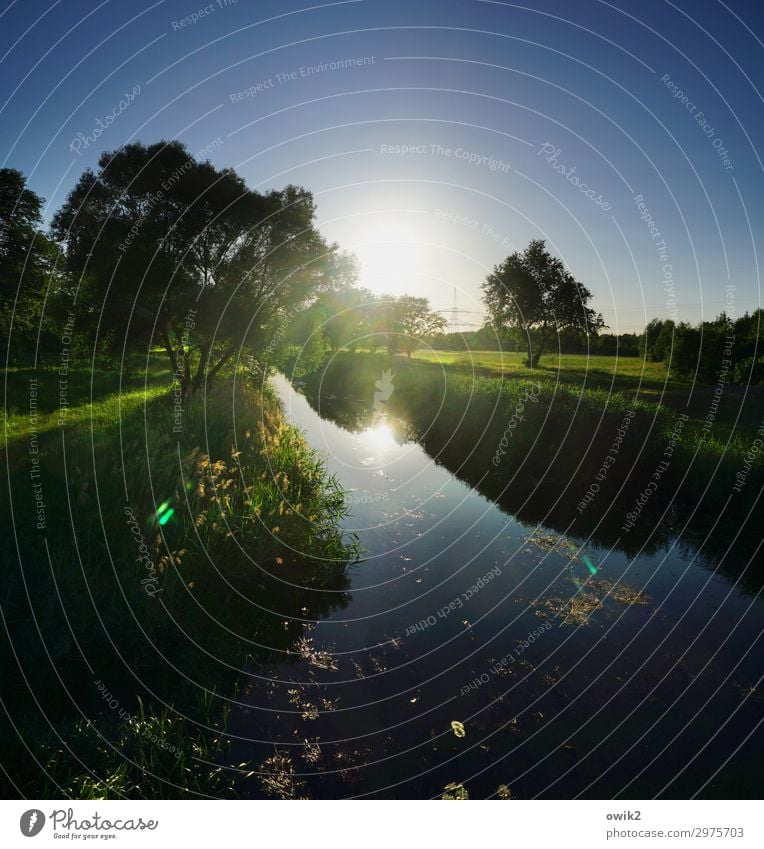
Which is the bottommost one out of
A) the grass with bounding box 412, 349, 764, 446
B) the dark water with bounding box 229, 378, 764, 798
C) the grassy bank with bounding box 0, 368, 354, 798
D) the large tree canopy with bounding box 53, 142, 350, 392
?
the dark water with bounding box 229, 378, 764, 798

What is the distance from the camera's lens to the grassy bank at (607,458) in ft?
45.6

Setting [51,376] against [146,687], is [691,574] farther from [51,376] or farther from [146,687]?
[51,376]

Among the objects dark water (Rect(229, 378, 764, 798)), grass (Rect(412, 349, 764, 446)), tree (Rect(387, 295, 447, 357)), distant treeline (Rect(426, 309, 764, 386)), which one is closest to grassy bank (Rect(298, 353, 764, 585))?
grass (Rect(412, 349, 764, 446))

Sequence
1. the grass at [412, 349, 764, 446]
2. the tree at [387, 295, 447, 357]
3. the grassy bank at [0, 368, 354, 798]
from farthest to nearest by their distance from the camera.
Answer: the tree at [387, 295, 447, 357] → the grass at [412, 349, 764, 446] → the grassy bank at [0, 368, 354, 798]

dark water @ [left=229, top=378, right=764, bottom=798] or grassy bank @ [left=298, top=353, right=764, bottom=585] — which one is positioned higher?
grassy bank @ [left=298, top=353, right=764, bottom=585]

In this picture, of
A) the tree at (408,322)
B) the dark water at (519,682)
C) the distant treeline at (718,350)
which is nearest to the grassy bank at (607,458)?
the dark water at (519,682)

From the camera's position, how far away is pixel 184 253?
70.0 feet

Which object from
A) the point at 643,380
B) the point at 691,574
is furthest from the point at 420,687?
the point at 643,380

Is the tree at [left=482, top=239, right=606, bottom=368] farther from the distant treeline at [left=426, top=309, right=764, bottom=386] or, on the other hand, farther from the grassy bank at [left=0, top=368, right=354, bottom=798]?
the grassy bank at [left=0, top=368, right=354, bottom=798]

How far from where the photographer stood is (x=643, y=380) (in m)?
32.1

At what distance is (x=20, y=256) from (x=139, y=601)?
1462 inches

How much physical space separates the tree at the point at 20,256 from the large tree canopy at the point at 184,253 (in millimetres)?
13072

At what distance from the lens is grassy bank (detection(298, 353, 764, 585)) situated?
45.6ft

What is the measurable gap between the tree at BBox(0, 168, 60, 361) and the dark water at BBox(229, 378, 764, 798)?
1278 inches
